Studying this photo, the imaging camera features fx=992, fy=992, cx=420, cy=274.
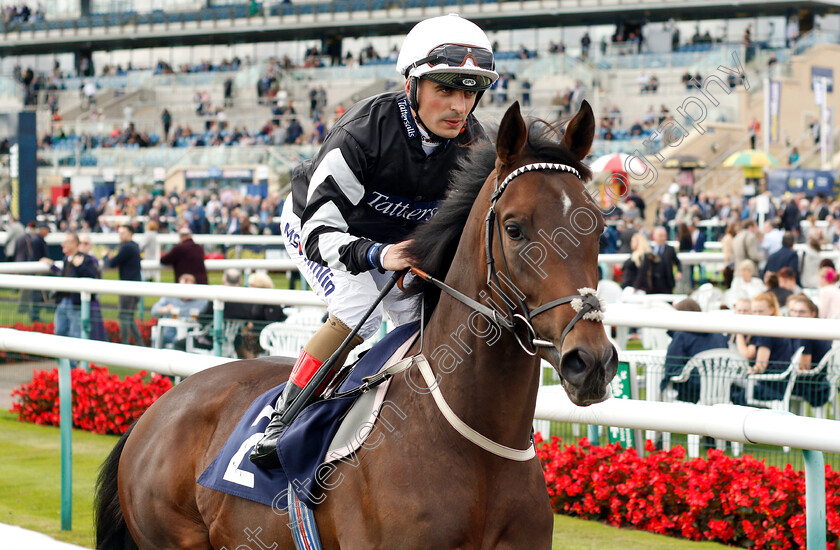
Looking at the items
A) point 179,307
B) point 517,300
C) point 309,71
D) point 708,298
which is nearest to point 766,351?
point 708,298

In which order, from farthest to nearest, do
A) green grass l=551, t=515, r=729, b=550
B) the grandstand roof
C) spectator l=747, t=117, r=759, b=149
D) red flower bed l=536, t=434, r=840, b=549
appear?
the grandstand roof → spectator l=747, t=117, r=759, b=149 → green grass l=551, t=515, r=729, b=550 → red flower bed l=536, t=434, r=840, b=549

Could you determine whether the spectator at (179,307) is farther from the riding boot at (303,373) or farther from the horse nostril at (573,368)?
the horse nostril at (573,368)

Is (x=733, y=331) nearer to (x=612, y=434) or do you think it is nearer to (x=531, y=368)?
(x=612, y=434)

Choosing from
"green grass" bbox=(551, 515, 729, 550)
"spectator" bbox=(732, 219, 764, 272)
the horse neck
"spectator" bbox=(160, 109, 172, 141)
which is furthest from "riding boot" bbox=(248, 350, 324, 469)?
"spectator" bbox=(160, 109, 172, 141)

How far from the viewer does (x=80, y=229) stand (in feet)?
85.0

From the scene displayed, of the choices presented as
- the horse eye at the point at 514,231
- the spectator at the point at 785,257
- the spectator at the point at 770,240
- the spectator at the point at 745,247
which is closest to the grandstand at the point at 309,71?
the spectator at the point at 770,240

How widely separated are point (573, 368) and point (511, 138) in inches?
24.3

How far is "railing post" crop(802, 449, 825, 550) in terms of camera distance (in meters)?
2.85

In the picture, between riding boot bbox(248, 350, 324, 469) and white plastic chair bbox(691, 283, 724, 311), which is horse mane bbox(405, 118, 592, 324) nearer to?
riding boot bbox(248, 350, 324, 469)


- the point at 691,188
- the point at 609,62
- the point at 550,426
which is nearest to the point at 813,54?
the point at 609,62

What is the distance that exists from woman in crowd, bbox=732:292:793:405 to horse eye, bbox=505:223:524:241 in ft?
12.6

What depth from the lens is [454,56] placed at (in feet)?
8.91

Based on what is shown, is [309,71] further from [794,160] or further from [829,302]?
[829,302]

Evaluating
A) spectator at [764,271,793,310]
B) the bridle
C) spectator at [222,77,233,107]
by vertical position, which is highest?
the bridle
